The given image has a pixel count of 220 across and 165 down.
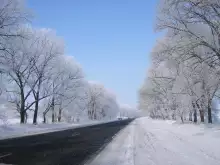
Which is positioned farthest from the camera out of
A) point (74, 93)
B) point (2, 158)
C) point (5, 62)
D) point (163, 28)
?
point (74, 93)

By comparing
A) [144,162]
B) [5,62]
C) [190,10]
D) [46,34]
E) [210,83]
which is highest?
[46,34]

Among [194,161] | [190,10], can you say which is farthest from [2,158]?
[190,10]

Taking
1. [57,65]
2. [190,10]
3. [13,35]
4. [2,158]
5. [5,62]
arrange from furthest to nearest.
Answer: [57,65], [5,62], [13,35], [190,10], [2,158]

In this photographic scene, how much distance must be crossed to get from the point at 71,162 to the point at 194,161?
4404 mm

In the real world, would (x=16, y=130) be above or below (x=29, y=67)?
below

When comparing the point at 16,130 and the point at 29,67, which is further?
the point at 29,67

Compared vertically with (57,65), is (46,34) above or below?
above

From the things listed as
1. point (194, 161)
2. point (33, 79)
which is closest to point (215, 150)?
point (194, 161)

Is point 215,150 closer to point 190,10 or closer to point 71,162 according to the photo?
point 71,162

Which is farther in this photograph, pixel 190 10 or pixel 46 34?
pixel 46 34

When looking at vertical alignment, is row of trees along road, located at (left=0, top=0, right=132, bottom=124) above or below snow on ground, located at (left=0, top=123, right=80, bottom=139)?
above

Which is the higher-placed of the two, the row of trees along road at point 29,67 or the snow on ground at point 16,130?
the row of trees along road at point 29,67

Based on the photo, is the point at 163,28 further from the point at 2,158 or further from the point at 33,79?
the point at 33,79

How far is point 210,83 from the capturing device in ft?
63.2
